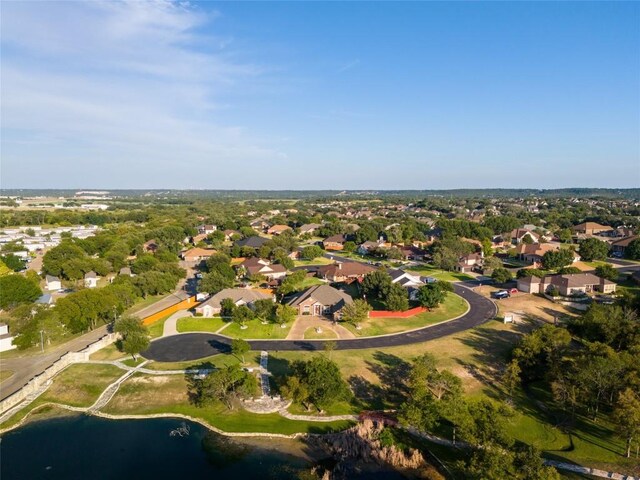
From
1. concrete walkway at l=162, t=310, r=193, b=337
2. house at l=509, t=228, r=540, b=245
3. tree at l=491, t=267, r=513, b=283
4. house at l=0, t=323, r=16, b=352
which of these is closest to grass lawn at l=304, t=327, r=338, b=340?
concrete walkway at l=162, t=310, r=193, b=337

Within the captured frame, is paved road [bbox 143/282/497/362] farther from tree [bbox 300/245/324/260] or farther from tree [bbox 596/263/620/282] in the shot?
tree [bbox 300/245/324/260]

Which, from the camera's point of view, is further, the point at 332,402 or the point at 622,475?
the point at 332,402

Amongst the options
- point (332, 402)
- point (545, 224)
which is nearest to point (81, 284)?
point (332, 402)

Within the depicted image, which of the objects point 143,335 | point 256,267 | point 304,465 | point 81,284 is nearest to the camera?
point 304,465

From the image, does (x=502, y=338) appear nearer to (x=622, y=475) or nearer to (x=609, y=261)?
(x=622, y=475)

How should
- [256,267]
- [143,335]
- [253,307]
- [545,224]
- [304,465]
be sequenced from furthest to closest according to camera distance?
[545,224] < [256,267] < [253,307] < [143,335] < [304,465]

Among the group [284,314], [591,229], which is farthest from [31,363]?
[591,229]
